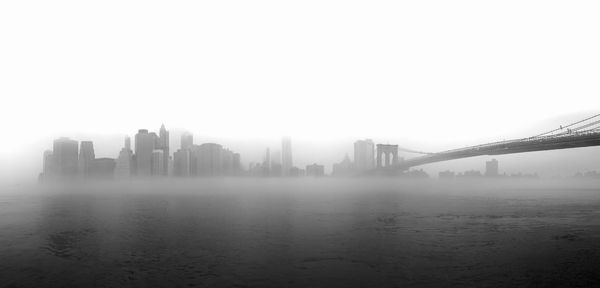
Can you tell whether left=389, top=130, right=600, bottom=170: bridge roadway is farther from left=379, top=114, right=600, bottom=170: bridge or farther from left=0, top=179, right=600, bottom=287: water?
left=0, top=179, right=600, bottom=287: water

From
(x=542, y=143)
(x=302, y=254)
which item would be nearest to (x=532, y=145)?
(x=542, y=143)

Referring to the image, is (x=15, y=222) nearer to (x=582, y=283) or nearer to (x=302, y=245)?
(x=302, y=245)

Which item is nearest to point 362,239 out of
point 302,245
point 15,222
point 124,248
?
point 302,245

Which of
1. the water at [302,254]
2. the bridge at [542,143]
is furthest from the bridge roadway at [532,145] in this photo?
the water at [302,254]

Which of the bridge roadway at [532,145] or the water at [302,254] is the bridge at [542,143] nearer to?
the bridge roadway at [532,145]

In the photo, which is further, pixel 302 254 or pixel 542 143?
pixel 542 143

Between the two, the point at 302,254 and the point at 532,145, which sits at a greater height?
the point at 532,145

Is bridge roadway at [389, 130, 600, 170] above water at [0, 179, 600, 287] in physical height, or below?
above

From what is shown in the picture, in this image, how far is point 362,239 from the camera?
23.8 metres

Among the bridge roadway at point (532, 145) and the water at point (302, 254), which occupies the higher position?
the bridge roadway at point (532, 145)

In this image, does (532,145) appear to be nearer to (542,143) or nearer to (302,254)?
(542,143)

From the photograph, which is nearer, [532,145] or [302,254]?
[302,254]

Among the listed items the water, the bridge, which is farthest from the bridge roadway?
the water

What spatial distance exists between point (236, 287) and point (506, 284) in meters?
9.27
